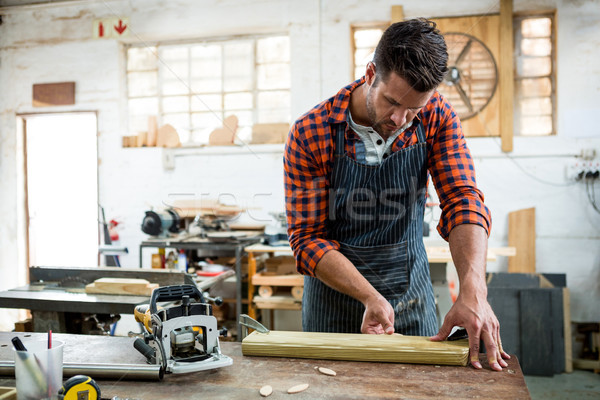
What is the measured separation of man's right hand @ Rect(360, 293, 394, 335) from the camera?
1.36 m

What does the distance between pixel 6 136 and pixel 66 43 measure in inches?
45.3

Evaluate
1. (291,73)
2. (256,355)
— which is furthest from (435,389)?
(291,73)

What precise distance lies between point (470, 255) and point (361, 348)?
0.43 metres

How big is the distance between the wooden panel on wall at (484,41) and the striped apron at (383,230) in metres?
2.69

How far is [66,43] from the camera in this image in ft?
15.8

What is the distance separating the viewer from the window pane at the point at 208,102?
4.61 metres

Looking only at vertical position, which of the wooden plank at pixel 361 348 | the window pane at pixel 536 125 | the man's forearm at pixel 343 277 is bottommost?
the wooden plank at pixel 361 348

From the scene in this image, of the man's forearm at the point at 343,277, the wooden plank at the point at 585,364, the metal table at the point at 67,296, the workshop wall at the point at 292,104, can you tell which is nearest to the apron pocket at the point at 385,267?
the man's forearm at the point at 343,277

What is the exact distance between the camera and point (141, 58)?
15.6ft

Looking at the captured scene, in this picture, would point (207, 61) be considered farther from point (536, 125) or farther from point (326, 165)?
point (326, 165)

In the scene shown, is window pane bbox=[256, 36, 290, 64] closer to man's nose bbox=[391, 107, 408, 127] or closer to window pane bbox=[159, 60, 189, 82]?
window pane bbox=[159, 60, 189, 82]

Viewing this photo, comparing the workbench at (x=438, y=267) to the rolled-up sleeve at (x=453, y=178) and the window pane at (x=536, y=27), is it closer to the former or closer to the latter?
the rolled-up sleeve at (x=453, y=178)

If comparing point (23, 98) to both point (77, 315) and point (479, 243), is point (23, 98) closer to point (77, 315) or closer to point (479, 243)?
point (77, 315)

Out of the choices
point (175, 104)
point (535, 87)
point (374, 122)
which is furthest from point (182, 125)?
point (374, 122)
